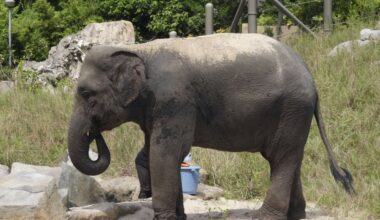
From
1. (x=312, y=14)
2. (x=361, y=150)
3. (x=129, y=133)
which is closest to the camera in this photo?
(x=361, y=150)

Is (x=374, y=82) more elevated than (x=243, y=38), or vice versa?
(x=243, y=38)

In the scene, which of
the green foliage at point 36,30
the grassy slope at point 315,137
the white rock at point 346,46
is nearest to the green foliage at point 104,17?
the green foliage at point 36,30

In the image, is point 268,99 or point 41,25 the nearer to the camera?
point 268,99

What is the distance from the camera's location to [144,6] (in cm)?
2120

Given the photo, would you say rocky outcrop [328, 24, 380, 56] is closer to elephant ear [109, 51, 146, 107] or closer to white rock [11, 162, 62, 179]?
white rock [11, 162, 62, 179]

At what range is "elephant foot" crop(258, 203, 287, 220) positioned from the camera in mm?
5781

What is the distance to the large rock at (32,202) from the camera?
5926 millimetres

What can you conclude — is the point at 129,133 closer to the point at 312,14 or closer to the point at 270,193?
the point at 270,193

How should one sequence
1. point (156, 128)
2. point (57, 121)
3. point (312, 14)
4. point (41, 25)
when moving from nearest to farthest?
point (156, 128)
point (57, 121)
point (312, 14)
point (41, 25)

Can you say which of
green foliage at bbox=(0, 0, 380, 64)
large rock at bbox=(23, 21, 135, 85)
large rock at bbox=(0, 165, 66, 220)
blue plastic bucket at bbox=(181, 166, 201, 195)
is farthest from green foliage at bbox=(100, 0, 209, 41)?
large rock at bbox=(0, 165, 66, 220)

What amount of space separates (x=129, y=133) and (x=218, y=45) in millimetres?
3883

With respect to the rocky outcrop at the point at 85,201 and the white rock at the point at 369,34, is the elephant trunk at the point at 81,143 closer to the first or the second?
the rocky outcrop at the point at 85,201

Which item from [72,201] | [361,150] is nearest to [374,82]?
[361,150]

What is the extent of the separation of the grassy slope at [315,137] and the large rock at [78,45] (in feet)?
4.42
